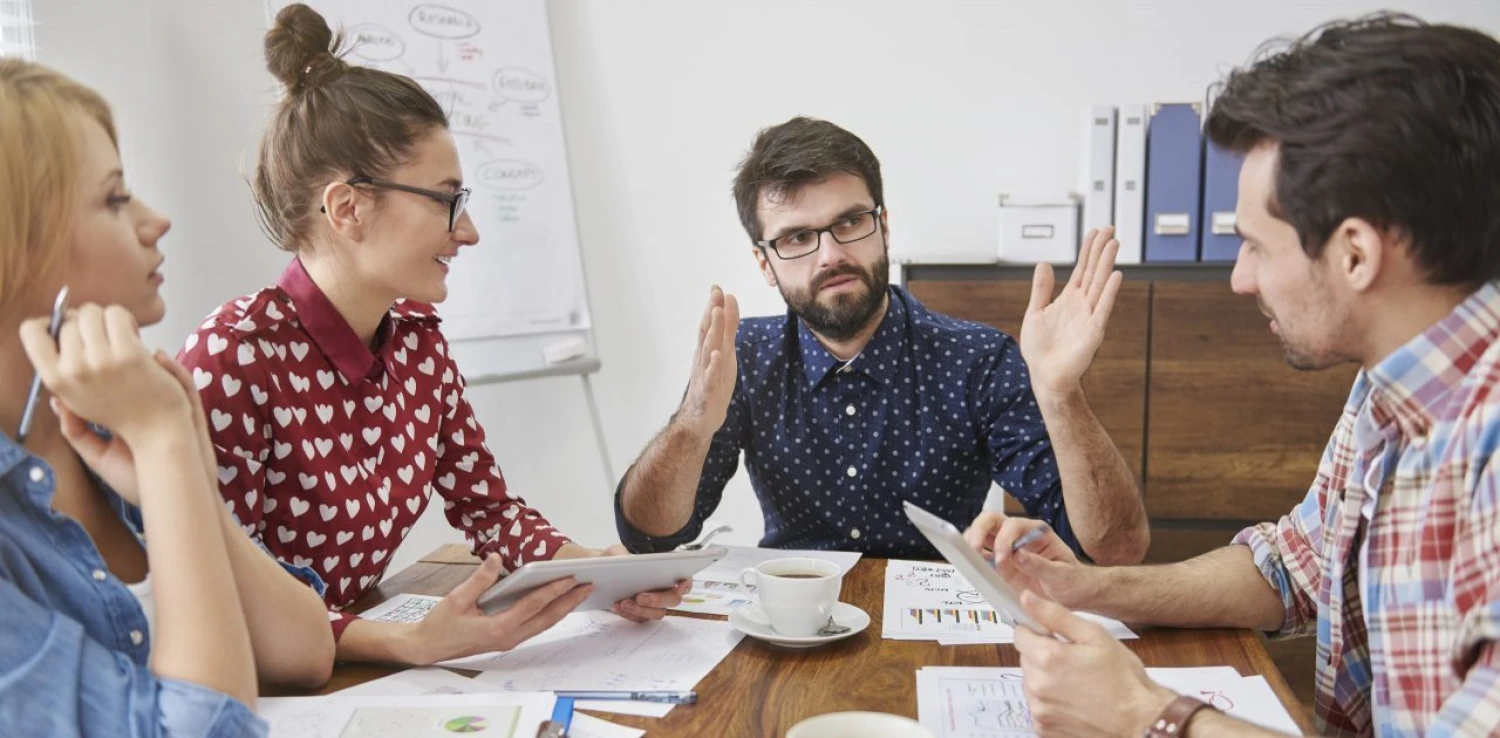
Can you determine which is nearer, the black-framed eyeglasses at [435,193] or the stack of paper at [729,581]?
the stack of paper at [729,581]

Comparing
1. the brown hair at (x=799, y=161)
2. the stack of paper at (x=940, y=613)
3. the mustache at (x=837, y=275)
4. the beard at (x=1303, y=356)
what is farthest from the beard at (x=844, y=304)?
the beard at (x=1303, y=356)

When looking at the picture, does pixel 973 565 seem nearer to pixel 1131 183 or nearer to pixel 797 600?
pixel 797 600

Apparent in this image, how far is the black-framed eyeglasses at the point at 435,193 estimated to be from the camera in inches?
60.8

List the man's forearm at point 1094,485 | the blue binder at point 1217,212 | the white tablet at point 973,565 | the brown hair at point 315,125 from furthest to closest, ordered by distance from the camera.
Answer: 1. the blue binder at point 1217,212
2. the man's forearm at point 1094,485
3. the brown hair at point 315,125
4. the white tablet at point 973,565

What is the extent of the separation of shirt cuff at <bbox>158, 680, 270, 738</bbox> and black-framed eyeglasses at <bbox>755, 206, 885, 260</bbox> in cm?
130

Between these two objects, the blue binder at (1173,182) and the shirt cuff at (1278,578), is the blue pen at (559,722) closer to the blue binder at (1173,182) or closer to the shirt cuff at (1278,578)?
the shirt cuff at (1278,578)

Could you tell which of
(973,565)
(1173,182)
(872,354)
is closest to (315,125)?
(872,354)

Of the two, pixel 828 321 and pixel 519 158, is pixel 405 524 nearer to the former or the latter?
pixel 828 321

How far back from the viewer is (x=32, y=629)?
0.80 m

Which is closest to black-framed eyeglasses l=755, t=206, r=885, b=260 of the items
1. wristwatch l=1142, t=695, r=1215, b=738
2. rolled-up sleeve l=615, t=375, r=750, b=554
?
rolled-up sleeve l=615, t=375, r=750, b=554

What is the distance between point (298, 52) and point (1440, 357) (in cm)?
144

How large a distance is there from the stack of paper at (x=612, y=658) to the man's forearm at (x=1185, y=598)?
1.44 feet

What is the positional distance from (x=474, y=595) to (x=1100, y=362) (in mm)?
2003

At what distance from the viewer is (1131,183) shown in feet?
9.11
